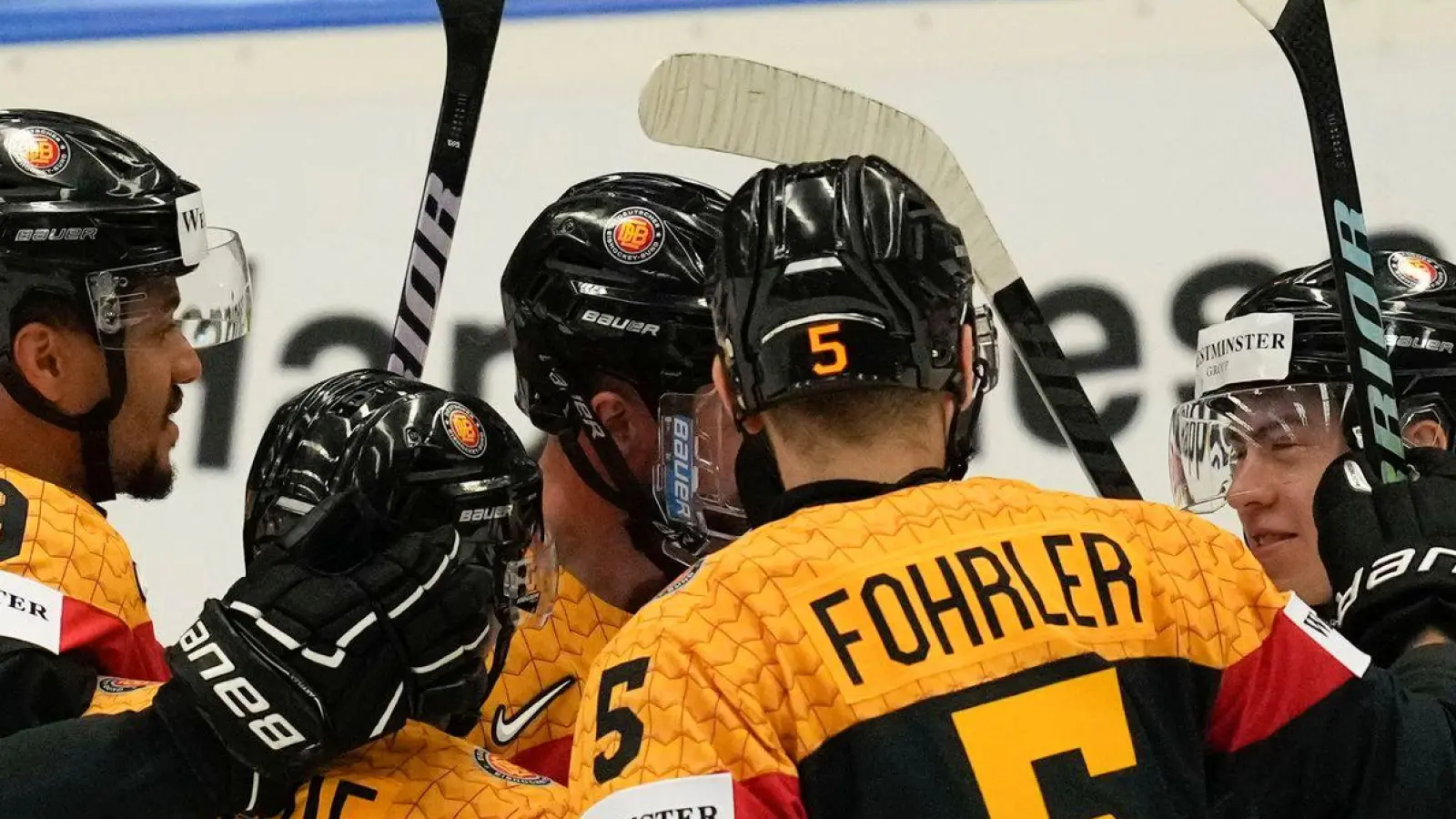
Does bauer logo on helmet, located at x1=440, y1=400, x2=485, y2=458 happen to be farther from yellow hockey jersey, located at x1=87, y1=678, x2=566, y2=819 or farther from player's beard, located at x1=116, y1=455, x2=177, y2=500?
player's beard, located at x1=116, y1=455, x2=177, y2=500

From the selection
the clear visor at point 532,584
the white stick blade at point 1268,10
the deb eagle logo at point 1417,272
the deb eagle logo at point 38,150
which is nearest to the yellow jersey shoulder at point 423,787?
the clear visor at point 532,584

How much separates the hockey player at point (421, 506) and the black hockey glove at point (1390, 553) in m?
0.73

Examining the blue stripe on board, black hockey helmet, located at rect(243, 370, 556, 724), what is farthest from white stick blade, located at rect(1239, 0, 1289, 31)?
the blue stripe on board

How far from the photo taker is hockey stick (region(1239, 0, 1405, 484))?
73.5 inches

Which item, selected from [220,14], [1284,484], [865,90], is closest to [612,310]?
[1284,484]

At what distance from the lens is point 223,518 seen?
10.6 ft

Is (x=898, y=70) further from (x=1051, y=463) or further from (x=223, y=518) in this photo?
(x=223, y=518)

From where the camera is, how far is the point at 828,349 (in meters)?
1.43

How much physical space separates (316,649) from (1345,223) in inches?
43.2

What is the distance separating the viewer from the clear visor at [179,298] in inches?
87.2

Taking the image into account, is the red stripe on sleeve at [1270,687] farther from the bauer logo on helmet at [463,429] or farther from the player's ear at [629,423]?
the player's ear at [629,423]

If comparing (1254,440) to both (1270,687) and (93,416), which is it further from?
(93,416)

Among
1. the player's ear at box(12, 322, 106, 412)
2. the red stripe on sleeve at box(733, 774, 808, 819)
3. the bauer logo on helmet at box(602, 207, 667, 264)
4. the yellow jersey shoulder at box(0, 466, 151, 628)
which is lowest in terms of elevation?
the yellow jersey shoulder at box(0, 466, 151, 628)

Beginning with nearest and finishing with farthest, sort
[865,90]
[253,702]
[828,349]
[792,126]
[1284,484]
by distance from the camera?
1. [828,349]
2. [253,702]
3. [792,126]
4. [1284,484]
5. [865,90]
